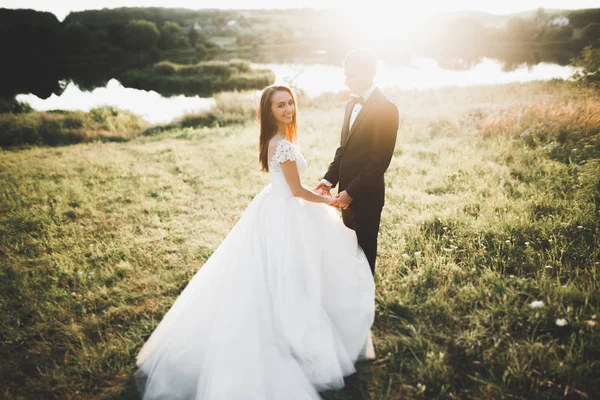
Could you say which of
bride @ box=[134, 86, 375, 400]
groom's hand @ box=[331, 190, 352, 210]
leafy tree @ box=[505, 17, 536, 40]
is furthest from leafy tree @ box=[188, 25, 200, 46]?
groom's hand @ box=[331, 190, 352, 210]

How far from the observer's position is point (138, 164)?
9047mm

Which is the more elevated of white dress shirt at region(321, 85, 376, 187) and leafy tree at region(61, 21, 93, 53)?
leafy tree at region(61, 21, 93, 53)

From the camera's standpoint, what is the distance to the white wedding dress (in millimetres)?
2463

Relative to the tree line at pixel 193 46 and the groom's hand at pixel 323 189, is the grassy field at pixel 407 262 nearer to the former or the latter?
the groom's hand at pixel 323 189

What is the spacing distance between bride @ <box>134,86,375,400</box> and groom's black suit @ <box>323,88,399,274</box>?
22cm

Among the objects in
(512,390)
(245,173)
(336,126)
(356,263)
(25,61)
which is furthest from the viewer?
(25,61)

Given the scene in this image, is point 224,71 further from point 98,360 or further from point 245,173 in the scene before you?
point 98,360

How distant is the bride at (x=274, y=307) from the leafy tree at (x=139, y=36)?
72639mm

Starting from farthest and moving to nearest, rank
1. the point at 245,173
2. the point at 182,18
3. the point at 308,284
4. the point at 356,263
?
the point at 182,18, the point at 245,173, the point at 356,263, the point at 308,284

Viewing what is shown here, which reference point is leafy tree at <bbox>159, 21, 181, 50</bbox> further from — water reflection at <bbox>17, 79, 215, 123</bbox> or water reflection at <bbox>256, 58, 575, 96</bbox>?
water reflection at <bbox>256, 58, 575, 96</bbox>

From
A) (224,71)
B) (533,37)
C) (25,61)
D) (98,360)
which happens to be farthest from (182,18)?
(98,360)

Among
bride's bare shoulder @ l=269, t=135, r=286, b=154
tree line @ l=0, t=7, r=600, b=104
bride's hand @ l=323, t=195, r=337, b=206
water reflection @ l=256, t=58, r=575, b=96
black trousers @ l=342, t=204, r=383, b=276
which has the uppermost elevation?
tree line @ l=0, t=7, r=600, b=104

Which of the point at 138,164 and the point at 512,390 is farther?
the point at 138,164

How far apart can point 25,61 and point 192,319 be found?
67537mm
